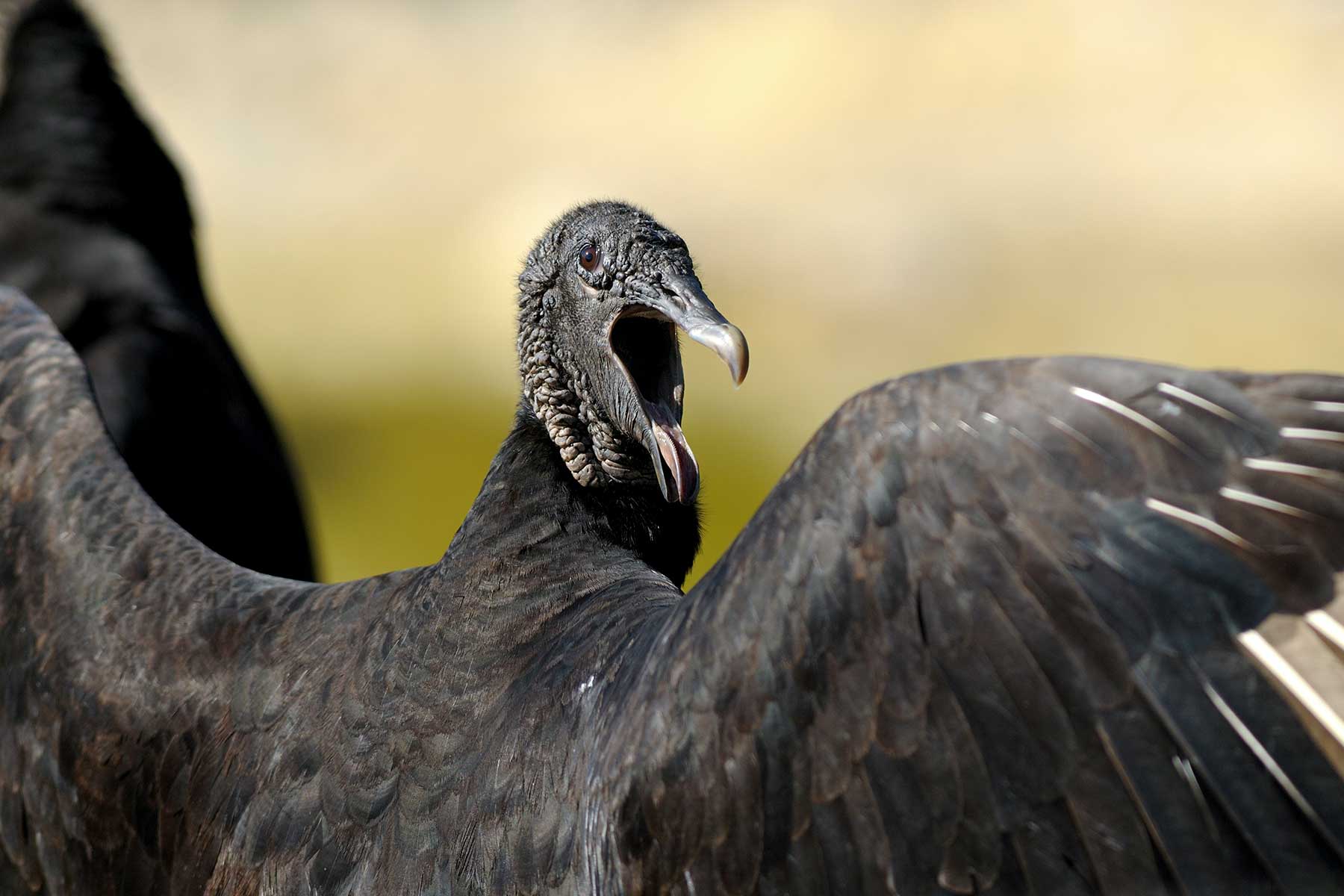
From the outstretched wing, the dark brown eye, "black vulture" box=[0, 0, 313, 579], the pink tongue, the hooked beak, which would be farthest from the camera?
"black vulture" box=[0, 0, 313, 579]

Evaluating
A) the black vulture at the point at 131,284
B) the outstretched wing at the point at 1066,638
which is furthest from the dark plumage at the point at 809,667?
the black vulture at the point at 131,284

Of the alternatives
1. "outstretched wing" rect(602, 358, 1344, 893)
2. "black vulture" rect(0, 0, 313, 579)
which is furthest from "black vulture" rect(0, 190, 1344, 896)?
"black vulture" rect(0, 0, 313, 579)

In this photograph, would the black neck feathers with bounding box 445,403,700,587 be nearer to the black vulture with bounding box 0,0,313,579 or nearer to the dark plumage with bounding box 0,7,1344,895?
the dark plumage with bounding box 0,7,1344,895

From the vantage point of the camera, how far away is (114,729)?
2748 mm

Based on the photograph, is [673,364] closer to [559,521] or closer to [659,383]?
[659,383]

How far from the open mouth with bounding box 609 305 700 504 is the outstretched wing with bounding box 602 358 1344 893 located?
23.2 inches

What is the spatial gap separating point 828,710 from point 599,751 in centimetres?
40

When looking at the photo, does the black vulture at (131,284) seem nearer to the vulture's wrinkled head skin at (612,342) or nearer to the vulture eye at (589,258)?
the vulture's wrinkled head skin at (612,342)

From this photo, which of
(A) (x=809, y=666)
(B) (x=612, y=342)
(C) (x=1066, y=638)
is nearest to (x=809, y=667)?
(A) (x=809, y=666)

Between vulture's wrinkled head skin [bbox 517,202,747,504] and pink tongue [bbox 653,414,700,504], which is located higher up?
vulture's wrinkled head skin [bbox 517,202,747,504]

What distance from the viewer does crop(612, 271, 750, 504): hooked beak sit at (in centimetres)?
228

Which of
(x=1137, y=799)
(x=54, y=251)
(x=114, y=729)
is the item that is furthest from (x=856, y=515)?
(x=54, y=251)

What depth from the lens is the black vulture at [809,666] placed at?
177cm

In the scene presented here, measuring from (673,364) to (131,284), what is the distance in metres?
2.38
